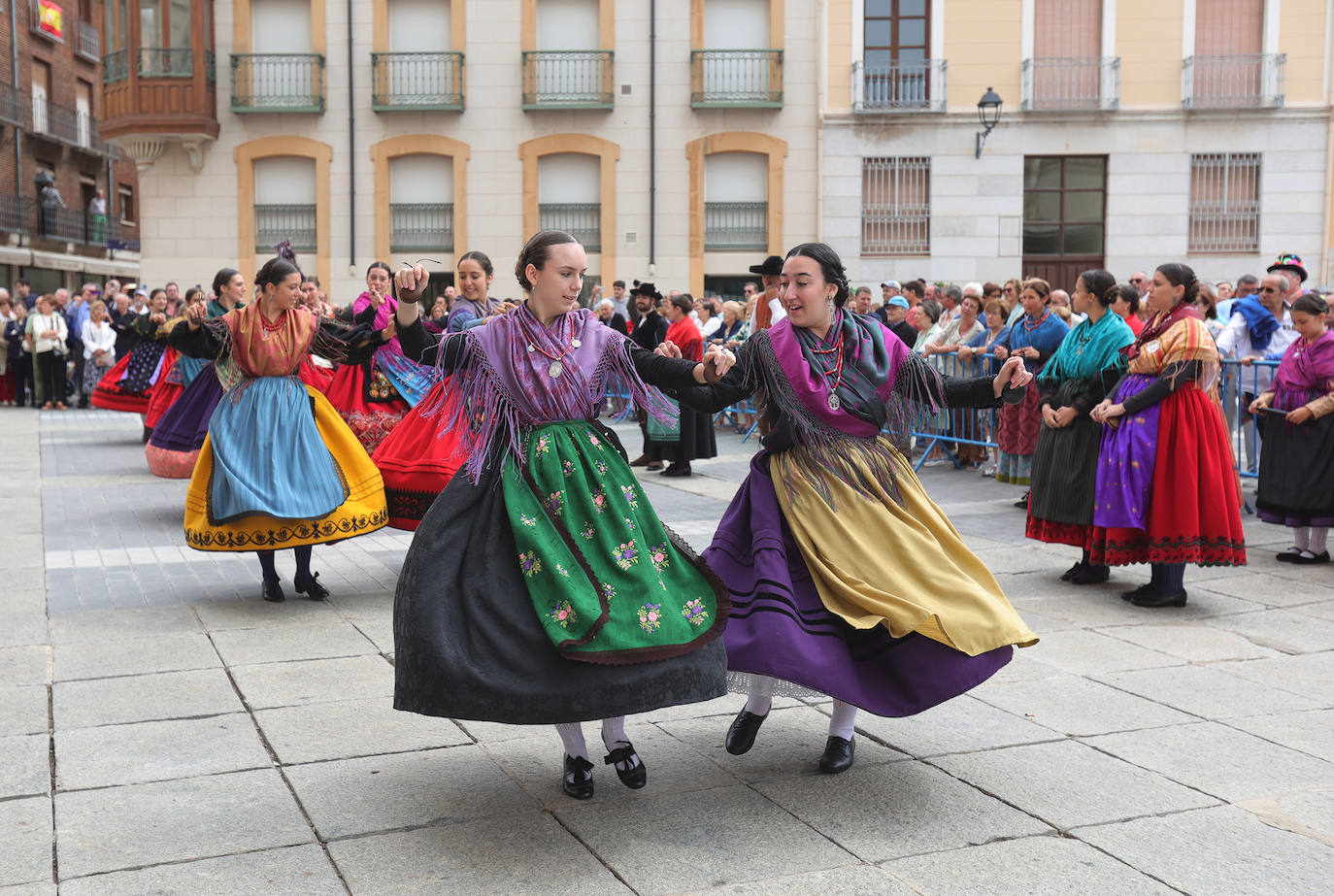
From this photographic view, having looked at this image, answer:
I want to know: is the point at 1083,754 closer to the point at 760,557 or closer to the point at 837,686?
the point at 837,686

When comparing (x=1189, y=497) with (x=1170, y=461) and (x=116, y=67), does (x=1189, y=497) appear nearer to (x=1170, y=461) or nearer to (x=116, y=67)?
(x=1170, y=461)

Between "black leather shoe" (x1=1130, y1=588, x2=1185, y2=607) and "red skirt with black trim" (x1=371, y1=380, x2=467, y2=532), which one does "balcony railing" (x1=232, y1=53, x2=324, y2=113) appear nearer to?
"red skirt with black trim" (x1=371, y1=380, x2=467, y2=532)

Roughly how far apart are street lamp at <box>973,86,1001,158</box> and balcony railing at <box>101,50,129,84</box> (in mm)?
16204

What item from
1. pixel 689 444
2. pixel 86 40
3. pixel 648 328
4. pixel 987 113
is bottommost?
pixel 689 444

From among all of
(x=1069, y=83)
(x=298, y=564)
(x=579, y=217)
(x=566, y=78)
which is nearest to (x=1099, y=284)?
(x=298, y=564)

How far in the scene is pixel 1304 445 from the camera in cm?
823

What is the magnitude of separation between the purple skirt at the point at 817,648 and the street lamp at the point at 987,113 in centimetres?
2063

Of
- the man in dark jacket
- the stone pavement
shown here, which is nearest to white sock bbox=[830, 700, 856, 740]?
the stone pavement

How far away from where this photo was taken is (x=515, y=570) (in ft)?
12.5

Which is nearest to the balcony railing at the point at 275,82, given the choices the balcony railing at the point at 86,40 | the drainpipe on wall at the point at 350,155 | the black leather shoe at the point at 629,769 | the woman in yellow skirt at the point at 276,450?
the drainpipe on wall at the point at 350,155

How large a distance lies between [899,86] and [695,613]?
72.9ft

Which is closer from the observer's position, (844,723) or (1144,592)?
(844,723)

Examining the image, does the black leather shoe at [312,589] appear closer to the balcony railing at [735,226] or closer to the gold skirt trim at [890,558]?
the gold skirt trim at [890,558]

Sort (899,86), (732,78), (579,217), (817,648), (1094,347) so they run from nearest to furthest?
(817,648)
(1094,347)
(899,86)
(732,78)
(579,217)
